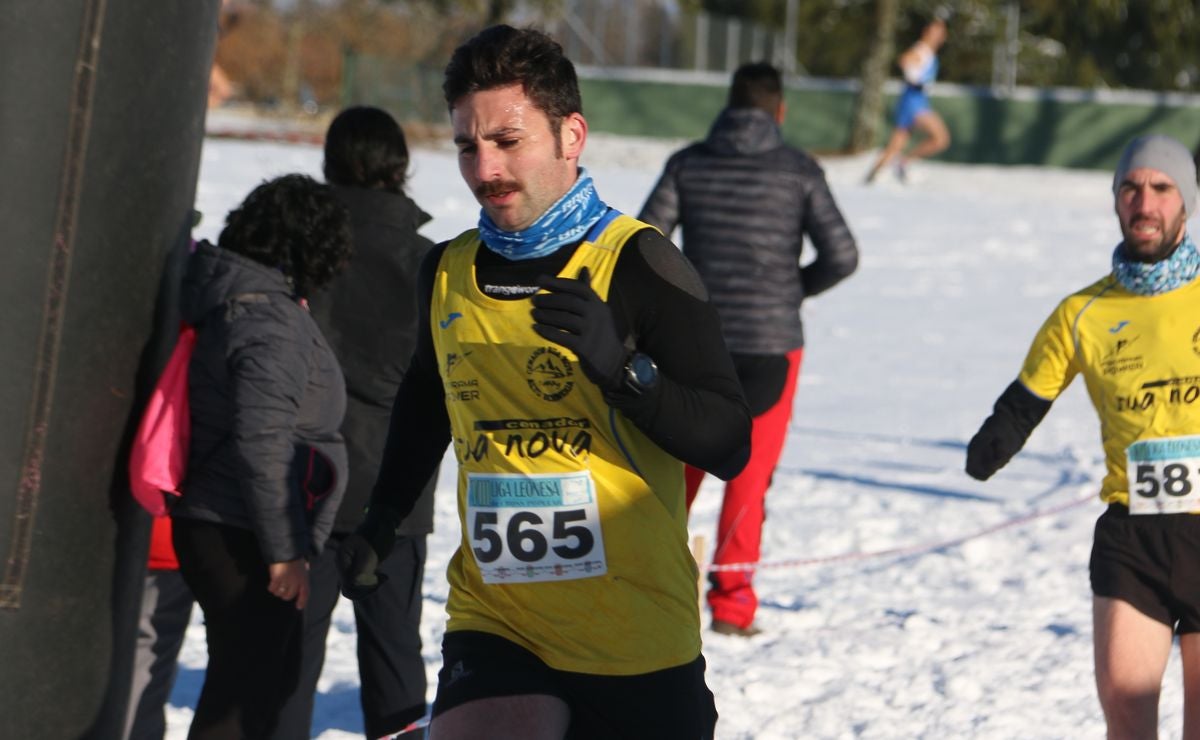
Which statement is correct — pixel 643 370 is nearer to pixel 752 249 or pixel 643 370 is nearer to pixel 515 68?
pixel 515 68

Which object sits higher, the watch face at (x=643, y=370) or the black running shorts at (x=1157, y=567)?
the watch face at (x=643, y=370)

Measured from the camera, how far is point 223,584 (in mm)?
4078

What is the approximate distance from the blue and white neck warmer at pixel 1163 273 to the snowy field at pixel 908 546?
178 cm

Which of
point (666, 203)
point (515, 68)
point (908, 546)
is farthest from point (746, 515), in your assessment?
point (515, 68)

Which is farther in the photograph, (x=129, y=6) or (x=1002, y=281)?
(x=1002, y=281)

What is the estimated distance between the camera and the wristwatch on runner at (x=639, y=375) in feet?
9.49

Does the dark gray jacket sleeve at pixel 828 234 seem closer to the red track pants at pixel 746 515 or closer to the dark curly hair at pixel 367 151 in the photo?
the red track pants at pixel 746 515

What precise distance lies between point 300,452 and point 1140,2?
43258 mm

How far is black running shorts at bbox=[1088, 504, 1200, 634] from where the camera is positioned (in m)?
4.19

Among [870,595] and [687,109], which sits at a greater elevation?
[687,109]

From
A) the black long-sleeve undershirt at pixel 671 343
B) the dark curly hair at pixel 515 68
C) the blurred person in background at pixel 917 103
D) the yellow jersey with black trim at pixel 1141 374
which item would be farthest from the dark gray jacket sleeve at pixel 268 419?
the blurred person in background at pixel 917 103

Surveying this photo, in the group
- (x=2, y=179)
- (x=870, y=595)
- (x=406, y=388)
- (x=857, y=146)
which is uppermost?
(x=857, y=146)

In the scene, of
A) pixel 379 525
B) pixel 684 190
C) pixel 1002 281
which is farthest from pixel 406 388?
pixel 1002 281

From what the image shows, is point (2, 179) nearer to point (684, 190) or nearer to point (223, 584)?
point (223, 584)
